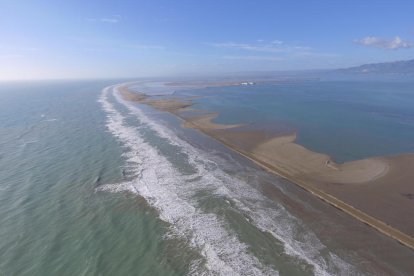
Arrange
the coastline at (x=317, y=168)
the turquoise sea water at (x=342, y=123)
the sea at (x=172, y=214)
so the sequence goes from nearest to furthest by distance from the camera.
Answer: the sea at (x=172, y=214) → the coastline at (x=317, y=168) → the turquoise sea water at (x=342, y=123)

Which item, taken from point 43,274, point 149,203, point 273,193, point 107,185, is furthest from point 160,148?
point 43,274

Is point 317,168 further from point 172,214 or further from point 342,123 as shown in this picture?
point 342,123

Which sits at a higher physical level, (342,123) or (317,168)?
(317,168)

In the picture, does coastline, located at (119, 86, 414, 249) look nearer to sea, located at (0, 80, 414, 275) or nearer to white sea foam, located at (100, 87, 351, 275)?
sea, located at (0, 80, 414, 275)

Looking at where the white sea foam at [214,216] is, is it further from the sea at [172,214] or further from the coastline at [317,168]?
the coastline at [317,168]

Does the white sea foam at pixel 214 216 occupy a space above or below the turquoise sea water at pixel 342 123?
above

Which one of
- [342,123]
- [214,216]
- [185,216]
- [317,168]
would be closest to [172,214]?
[185,216]

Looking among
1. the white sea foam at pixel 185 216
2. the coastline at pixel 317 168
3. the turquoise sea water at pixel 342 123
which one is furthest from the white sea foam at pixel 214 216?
the turquoise sea water at pixel 342 123
